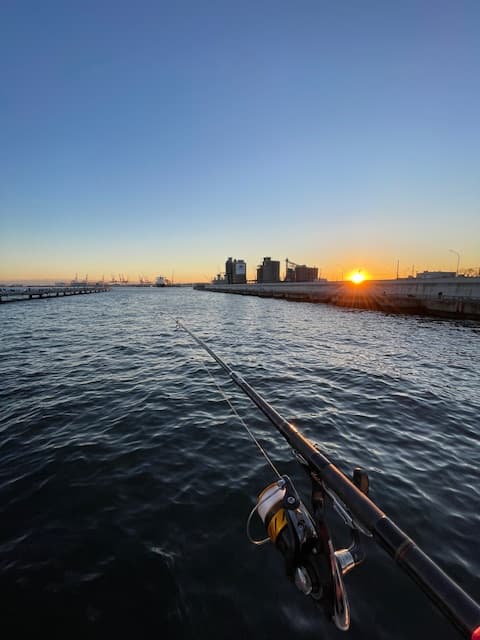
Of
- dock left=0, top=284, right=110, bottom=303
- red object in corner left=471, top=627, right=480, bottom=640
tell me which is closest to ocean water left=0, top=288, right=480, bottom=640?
red object in corner left=471, top=627, right=480, bottom=640

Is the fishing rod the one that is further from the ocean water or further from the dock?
the dock

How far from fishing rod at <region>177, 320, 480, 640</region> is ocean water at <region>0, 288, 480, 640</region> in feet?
4.18

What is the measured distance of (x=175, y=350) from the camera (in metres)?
16.8

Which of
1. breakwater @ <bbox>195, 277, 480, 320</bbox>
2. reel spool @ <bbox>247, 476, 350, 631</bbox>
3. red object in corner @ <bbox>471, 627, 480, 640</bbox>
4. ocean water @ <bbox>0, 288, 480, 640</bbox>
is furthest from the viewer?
breakwater @ <bbox>195, 277, 480, 320</bbox>

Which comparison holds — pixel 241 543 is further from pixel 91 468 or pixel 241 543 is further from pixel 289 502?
pixel 91 468

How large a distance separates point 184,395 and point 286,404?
143 inches

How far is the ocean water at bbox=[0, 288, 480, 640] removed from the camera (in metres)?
3.27

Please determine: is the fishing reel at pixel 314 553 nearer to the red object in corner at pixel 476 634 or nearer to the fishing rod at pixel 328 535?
the fishing rod at pixel 328 535

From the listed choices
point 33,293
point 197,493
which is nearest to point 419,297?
point 197,493

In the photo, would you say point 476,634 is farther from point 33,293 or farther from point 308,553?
point 33,293

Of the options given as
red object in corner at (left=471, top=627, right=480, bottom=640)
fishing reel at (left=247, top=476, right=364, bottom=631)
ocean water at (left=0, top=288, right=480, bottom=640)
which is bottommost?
ocean water at (left=0, top=288, right=480, bottom=640)

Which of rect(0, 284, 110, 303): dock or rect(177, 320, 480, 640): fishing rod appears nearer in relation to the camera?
rect(177, 320, 480, 640): fishing rod

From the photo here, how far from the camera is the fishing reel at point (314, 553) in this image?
2359mm

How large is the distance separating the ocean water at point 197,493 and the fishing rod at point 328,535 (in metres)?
1.28
